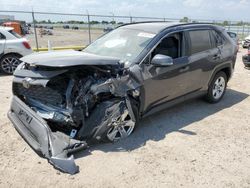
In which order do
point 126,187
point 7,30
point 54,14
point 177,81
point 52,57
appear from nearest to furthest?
point 126,187, point 52,57, point 177,81, point 7,30, point 54,14

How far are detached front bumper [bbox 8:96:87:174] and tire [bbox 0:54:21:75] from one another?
5.31 meters

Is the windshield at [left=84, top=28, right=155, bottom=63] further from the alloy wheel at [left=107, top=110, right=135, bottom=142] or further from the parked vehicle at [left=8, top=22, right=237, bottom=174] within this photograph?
the alloy wheel at [left=107, top=110, right=135, bottom=142]

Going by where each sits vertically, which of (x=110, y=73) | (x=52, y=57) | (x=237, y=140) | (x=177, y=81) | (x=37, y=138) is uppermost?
(x=52, y=57)

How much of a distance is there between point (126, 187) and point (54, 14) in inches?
547

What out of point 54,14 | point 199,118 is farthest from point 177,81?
point 54,14

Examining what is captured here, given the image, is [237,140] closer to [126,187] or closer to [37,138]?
[126,187]

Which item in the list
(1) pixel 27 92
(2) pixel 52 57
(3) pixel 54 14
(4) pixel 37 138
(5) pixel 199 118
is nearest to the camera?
(4) pixel 37 138

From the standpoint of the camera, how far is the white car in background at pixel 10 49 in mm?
8789

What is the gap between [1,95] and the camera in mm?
6645

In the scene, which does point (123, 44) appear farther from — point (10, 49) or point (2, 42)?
point (2, 42)

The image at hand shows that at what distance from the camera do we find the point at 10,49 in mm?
8828

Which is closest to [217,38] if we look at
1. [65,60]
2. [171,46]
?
[171,46]

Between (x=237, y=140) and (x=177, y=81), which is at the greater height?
(x=177, y=81)

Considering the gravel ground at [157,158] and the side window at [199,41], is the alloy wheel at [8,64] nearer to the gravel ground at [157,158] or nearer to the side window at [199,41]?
the gravel ground at [157,158]
